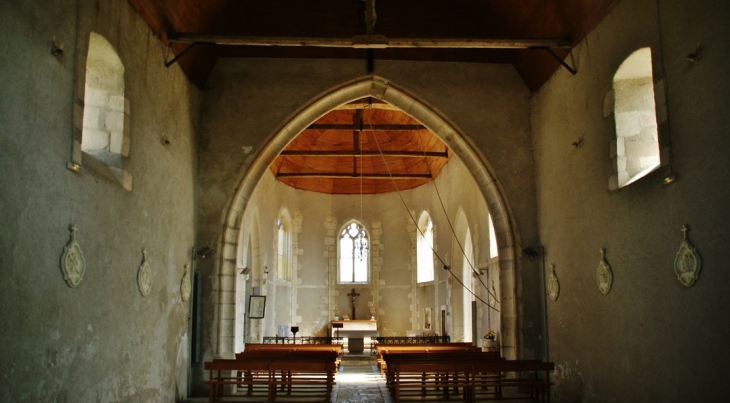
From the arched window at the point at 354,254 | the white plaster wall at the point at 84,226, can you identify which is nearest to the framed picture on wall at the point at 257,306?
the white plaster wall at the point at 84,226

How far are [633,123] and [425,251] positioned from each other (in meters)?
12.4

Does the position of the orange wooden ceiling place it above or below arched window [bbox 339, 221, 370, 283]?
above

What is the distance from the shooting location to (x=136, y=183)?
24.2 ft

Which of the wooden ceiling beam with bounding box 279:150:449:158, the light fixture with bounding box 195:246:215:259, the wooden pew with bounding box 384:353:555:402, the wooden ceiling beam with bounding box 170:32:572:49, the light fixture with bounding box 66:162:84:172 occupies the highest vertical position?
the wooden ceiling beam with bounding box 279:150:449:158

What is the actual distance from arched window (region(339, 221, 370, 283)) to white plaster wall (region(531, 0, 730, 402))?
11.4 m

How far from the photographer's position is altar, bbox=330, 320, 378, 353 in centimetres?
1691

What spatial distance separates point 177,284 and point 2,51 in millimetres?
4595

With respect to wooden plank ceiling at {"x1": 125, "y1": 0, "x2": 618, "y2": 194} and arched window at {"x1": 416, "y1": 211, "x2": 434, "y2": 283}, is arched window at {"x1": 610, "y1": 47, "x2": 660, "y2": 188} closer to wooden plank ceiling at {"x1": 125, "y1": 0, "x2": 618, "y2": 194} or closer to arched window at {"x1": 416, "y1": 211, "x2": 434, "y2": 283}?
wooden plank ceiling at {"x1": 125, "y1": 0, "x2": 618, "y2": 194}

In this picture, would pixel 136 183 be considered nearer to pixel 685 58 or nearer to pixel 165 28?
pixel 165 28

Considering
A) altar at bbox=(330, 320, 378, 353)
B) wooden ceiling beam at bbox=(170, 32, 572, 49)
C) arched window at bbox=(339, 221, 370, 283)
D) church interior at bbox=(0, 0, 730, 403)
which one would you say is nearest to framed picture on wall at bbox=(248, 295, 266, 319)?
church interior at bbox=(0, 0, 730, 403)

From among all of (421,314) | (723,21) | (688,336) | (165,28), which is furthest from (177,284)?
(421,314)

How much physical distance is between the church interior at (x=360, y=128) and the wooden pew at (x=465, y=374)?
443mm

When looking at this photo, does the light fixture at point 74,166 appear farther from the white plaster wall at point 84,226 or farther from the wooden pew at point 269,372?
the wooden pew at point 269,372

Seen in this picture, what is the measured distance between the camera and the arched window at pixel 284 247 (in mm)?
19234
